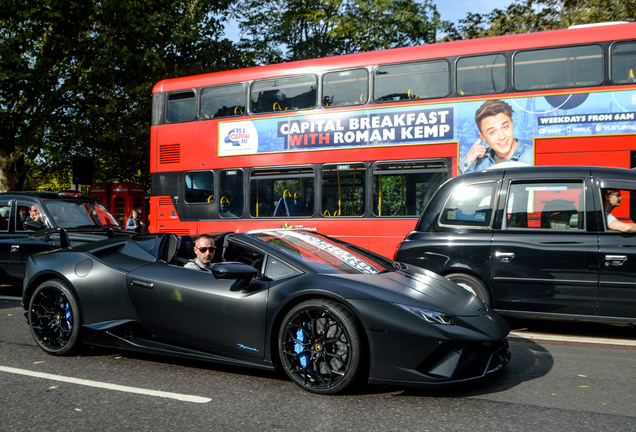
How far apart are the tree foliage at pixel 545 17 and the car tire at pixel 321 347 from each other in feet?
56.2

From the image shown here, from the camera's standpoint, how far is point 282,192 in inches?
436

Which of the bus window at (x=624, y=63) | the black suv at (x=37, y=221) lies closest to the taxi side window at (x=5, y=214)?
the black suv at (x=37, y=221)

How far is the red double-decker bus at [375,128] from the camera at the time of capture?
8.74 m

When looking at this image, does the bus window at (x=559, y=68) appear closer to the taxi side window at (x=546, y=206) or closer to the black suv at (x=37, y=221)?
the taxi side window at (x=546, y=206)

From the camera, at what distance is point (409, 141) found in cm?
990

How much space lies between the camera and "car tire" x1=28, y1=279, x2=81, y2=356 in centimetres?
494

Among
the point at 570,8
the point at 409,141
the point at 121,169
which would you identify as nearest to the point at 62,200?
the point at 409,141

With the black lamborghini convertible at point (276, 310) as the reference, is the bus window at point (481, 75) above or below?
above

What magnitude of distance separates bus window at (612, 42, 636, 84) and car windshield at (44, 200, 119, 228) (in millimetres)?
7965

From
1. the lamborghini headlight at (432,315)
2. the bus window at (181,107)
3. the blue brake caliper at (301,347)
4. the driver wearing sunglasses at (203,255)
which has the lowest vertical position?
the blue brake caliper at (301,347)

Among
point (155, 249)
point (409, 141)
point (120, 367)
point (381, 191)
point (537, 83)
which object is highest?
point (537, 83)

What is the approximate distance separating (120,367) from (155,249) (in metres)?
0.98

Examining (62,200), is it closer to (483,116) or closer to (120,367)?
(120,367)

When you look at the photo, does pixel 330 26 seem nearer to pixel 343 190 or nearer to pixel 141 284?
pixel 343 190
